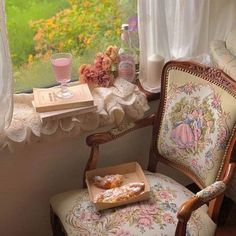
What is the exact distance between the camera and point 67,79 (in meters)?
1.61

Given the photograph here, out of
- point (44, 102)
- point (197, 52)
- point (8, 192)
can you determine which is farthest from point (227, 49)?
point (8, 192)

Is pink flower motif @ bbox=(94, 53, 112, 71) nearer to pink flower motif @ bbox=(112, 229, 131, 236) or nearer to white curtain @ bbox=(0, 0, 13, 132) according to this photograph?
white curtain @ bbox=(0, 0, 13, 132)

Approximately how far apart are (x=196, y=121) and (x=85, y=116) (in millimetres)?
433

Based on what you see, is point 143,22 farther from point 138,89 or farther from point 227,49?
point 227,49

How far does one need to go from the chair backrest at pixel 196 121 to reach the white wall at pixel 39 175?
11.1 inches

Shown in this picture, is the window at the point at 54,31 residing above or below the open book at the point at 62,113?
above

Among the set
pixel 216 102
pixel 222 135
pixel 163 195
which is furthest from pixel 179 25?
pixel 163 195

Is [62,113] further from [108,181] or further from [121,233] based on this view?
[121,233]

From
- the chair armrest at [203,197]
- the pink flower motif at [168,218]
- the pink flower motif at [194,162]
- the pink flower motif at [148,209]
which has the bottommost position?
the pink flower motif at [168,218]

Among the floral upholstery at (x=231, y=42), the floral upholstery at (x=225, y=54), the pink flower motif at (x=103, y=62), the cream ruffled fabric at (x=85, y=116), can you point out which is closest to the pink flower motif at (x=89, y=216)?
Answer: the cream ruffled fabric at (x=85, y=116)

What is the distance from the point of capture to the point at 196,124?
4.99 feet

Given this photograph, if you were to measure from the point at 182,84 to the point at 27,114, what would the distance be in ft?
2.02

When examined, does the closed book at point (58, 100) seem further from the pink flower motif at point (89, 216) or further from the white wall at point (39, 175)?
the pink flower motif at point (89, 216)

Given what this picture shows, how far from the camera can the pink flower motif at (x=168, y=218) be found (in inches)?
54.3
